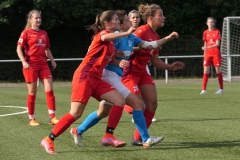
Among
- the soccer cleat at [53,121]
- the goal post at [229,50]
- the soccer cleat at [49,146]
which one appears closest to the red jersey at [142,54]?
the soccer cleat at [49,146]

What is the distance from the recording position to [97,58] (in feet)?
23.9

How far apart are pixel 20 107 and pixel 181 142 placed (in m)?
6.40

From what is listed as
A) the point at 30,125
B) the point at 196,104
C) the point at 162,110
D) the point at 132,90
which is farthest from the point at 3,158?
the point at 196,104

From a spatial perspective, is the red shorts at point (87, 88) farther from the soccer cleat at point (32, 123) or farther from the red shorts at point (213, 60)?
the red shorts at point (213, 60)

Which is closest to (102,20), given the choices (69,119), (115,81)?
(115,81)

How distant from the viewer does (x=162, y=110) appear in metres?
12.5

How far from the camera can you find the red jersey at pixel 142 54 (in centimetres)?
816

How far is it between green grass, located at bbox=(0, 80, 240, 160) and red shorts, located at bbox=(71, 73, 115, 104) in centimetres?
67

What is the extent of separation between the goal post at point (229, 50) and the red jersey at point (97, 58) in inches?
604

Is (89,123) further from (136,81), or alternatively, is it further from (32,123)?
(32,123)

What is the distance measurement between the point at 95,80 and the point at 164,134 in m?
1.97

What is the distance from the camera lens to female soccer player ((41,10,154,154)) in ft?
23.6

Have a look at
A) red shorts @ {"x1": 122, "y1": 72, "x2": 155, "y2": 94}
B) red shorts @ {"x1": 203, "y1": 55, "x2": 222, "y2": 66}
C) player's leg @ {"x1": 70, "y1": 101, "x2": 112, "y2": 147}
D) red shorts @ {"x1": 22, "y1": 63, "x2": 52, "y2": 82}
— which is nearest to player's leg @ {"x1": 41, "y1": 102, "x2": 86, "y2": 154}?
player's leg @ {"x1": 70, "y1": 101, "x2": 112, "y2": 147}

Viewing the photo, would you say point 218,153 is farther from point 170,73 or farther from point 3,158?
point 170,73
